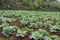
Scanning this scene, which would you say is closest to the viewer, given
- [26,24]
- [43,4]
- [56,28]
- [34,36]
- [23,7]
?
[34,36]

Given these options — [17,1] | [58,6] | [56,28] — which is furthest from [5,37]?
[58,6]

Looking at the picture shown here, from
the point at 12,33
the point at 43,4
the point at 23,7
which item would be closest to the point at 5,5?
the point at 23,7

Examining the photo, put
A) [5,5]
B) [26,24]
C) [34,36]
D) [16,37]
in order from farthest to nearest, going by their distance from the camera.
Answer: [5,5], [26,24], [16,37], [34,36]

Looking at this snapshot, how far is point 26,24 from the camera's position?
5.97 m

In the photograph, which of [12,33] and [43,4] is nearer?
[12,33]

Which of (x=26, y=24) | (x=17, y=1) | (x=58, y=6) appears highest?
(x=26, y=24)

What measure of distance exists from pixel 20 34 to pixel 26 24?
1781mm

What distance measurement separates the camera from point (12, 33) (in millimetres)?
4445

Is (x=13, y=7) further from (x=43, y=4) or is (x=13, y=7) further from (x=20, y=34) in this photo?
(x=20, y=34)

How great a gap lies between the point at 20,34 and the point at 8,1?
21.2 metres

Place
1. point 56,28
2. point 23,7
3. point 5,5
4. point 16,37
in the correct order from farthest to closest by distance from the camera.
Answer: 1. point 23,7
2. point 5,5
3. point 56,28
4. point 16,37

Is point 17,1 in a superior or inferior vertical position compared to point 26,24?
inferior

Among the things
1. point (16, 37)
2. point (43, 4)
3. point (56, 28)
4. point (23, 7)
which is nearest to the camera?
point (16, 37)

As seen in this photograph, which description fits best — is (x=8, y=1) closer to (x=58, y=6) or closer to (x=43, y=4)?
(x=43, y=4)
